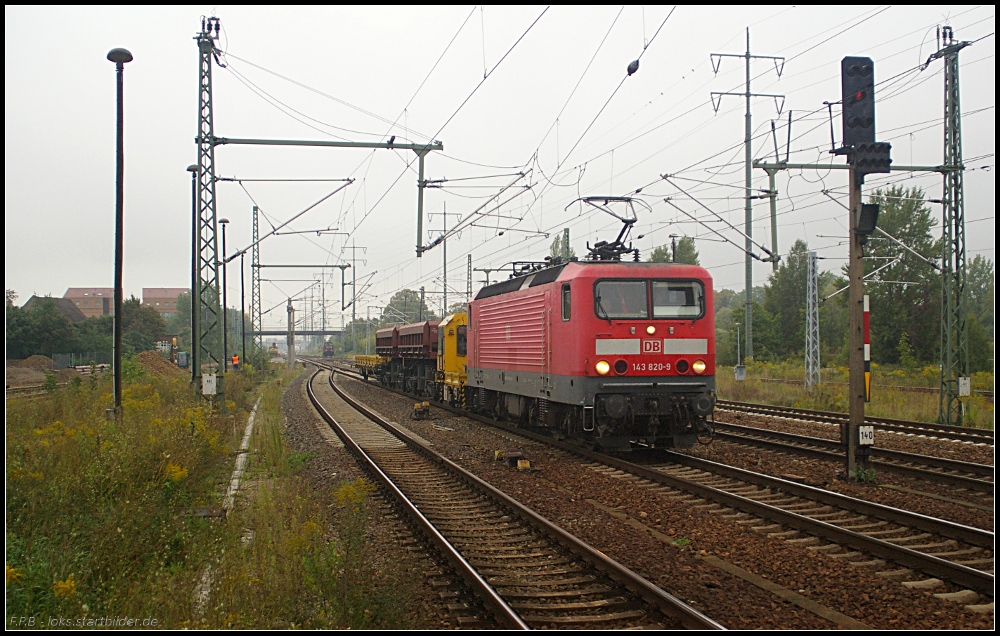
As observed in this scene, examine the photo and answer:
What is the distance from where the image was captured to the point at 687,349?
41.2 feet

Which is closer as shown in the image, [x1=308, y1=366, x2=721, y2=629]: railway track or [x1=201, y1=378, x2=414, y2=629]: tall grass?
[x1=201, y1=378, x2=414, y2=629]: tall grass

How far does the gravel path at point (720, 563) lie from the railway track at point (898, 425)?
477 centimetres

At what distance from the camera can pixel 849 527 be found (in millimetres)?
8141

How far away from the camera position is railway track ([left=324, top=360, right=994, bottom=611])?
639 cm

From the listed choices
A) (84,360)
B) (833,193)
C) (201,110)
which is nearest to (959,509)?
(833,193)

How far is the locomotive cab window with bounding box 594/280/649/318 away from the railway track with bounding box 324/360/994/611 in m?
2.49

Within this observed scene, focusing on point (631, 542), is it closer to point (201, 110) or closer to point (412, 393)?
point (201, 110)

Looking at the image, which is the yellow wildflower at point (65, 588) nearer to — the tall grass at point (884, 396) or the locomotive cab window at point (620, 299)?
the locomotive cab window at point (620, 299)

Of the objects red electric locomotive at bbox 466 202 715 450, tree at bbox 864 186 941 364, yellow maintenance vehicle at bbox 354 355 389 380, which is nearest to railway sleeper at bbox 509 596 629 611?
red electric locomotive at bbox 466 202 715 450

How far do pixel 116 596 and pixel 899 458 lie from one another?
467 inches

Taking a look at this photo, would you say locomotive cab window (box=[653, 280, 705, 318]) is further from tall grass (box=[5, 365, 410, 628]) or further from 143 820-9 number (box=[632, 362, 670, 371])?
tall grass (box=[5, 365, 410, 628])

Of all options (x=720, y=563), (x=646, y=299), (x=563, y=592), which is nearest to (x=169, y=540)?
(x=563, y=592)

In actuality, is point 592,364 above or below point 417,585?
above

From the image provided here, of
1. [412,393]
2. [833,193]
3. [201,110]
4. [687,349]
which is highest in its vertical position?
[201,110]
